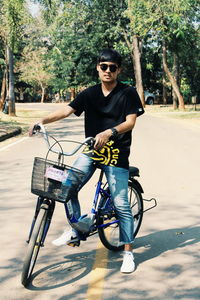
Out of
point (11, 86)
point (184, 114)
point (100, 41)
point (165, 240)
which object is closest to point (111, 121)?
point (165, 240)

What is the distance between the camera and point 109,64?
165 inches

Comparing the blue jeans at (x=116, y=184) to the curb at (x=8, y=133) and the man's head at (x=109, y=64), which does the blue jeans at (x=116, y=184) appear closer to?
the man's head at (x=109, y=64)

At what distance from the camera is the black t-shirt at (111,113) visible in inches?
166

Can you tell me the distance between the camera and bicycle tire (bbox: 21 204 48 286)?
3.89 metres

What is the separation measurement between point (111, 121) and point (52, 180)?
847 millimetres

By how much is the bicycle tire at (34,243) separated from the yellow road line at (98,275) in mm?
532

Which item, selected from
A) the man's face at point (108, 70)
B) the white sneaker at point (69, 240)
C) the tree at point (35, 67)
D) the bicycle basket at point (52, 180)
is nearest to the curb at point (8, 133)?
the white sneaker at point (69, 240)

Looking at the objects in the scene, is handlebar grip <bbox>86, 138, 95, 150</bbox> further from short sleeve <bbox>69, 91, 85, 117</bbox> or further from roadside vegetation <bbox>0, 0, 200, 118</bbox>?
roadside vegetation <bbox>0, 0, 200, 118</bbox>

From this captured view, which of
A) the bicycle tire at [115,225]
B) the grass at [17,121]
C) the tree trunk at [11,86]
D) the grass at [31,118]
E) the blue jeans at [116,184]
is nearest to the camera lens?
the blue jeans at [116,184]

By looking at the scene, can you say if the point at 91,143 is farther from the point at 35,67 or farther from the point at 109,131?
the point at 35,67

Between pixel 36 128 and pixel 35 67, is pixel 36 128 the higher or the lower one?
the lower one

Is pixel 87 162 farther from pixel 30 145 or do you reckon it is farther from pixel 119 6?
pixel 119 6

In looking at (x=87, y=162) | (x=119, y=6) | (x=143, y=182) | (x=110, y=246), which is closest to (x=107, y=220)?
(x=110, y=246)

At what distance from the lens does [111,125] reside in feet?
14.0
